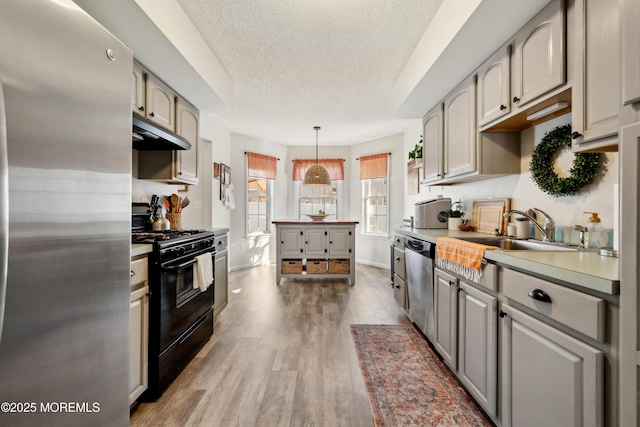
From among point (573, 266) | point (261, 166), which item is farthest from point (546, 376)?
point (261, 166)

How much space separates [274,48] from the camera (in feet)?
8.87

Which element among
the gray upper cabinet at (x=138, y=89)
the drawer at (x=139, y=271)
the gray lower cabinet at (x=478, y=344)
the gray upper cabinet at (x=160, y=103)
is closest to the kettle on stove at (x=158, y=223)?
the gray upper cabinet at (x=160, y=103)

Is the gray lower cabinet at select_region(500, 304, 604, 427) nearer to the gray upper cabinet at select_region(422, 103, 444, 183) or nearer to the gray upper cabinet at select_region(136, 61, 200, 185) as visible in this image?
the gray upper cabinet at select_region(422, 103, 444, 183)

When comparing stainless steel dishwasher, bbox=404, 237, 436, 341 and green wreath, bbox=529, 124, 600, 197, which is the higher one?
green wreath, bbox=529, 124, 600, 197

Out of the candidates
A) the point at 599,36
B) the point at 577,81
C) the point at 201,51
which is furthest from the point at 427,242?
the point at 201,51

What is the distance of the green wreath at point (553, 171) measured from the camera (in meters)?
1.70

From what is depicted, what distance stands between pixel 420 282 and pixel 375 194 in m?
3.66

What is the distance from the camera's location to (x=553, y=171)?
1.99 m

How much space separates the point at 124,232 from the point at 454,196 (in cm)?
337

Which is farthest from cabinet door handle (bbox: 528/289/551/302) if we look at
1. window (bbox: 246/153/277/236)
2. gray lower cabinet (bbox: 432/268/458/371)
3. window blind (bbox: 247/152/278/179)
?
window blind (bbox: 247/152/278/179)

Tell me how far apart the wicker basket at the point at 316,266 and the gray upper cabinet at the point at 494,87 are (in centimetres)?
299

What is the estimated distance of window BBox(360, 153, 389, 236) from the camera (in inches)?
231

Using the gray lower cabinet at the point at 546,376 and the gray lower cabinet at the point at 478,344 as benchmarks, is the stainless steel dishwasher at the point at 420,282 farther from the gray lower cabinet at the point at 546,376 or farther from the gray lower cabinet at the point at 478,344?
the gray lower cabinet at the point at 546,376

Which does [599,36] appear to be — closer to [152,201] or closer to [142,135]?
[142,135]
